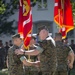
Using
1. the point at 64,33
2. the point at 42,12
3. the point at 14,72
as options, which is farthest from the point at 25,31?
the point at 42,12

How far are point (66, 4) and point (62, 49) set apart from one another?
2428 mm

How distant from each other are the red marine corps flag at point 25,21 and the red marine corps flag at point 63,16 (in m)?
1.99

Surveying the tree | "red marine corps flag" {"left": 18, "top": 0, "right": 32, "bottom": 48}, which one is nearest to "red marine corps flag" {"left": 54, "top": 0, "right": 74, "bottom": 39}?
"red marine corps flag" {"left": 18, "top": 0, "right": 32, "bottom": 48}

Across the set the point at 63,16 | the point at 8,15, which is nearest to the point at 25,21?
the point at 63,16

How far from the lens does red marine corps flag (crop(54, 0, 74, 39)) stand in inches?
518

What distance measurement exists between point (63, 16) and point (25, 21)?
259 cm

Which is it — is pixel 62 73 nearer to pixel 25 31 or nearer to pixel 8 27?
pixel 25 31

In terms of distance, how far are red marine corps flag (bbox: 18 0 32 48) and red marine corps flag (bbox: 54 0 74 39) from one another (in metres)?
1.99

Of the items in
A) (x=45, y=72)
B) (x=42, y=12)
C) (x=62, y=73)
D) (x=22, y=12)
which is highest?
(x=22, y=12)

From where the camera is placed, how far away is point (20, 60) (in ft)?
33.8

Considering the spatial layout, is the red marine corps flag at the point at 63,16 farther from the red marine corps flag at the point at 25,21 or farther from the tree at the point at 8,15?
the tree at the point at 8,15

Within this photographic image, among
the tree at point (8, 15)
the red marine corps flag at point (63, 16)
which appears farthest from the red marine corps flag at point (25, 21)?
the tree at point (8, 15)

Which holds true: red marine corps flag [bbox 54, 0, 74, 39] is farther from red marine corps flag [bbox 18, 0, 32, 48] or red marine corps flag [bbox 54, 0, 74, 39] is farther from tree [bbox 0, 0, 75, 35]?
tree [bbox 0, 0, 75, 35]

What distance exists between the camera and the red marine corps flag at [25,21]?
36.1ft
